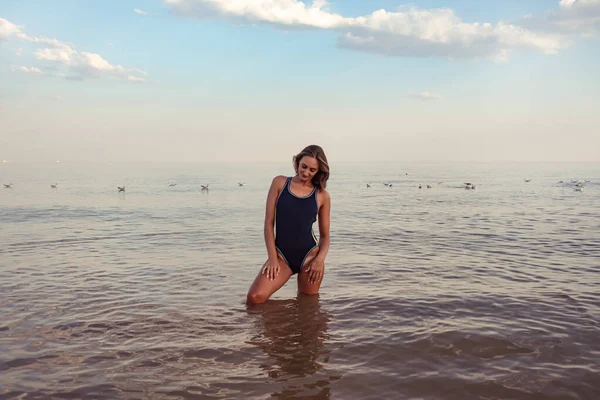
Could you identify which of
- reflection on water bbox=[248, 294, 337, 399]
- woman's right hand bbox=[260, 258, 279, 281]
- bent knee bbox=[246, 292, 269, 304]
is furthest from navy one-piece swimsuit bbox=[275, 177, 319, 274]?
reflection on water bbox=[248, 294, 337, 399]

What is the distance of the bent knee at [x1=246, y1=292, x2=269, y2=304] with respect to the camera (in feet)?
25.0

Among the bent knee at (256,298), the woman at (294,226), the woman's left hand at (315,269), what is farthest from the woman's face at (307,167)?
the bent knee at (256,298)

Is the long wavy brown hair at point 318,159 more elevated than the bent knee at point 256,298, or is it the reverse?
the long wavy brown hair at point 318,159

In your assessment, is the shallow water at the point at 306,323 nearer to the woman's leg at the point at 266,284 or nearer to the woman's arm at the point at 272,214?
the woman's leg at the point at 266,284

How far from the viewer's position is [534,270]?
10625 mm

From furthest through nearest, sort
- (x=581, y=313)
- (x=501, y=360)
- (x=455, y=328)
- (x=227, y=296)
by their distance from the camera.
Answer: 1. (x=227, y=296)
2. (x=581, y=313)
3. (x=455, y=328)
4. (x=501, y=360)

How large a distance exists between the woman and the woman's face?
0.02m

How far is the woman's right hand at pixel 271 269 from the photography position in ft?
24.2

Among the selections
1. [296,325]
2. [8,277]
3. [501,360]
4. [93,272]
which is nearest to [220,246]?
[93,272]

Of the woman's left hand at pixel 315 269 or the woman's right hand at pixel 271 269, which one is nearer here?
the woman's right hand at pixel 271 269

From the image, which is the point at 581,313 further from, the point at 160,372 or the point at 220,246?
the point at 220,246

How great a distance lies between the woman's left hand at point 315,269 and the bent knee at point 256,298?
0.82m

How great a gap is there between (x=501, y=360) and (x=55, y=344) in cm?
564

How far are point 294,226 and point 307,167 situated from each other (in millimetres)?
1025
